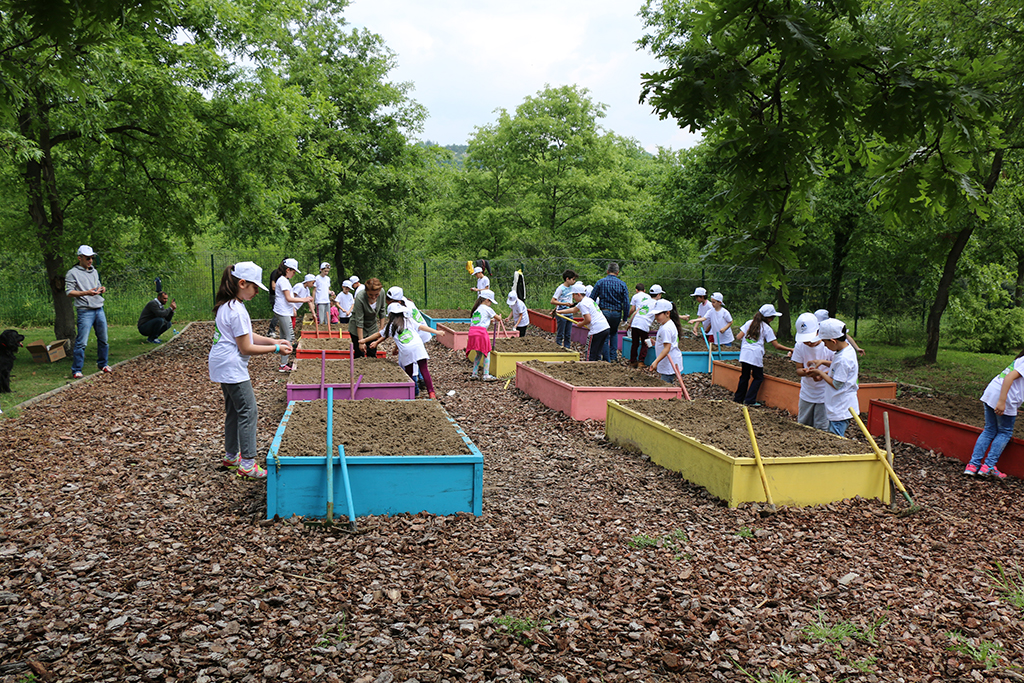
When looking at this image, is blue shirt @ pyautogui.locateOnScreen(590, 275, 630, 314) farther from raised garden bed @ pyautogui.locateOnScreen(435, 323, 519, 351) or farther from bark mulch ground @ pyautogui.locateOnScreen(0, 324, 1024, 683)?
bark mulch ground @ pyautogui.locateOnScreen(0, 324, 1024, 683)

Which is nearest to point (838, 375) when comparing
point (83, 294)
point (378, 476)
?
point (378, 476)

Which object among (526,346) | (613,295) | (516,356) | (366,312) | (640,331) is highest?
(613,295)

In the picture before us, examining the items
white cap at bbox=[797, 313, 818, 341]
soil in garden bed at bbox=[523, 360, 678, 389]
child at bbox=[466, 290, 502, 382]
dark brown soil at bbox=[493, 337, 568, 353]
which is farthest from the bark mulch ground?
Answer: dark brown soil at bbox=[493, 337, 568, 353]

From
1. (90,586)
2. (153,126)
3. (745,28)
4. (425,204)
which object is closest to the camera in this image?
(745,28)

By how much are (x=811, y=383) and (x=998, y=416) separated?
1.81 m

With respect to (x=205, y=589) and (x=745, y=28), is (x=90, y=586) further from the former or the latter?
(x=745, y=28)

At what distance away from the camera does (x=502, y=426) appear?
9.34m

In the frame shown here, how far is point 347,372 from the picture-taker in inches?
396

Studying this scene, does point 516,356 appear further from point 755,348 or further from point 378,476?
point 378,476

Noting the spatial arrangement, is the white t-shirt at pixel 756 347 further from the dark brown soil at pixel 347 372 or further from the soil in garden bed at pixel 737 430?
the dark brown soil at pixel 347 372

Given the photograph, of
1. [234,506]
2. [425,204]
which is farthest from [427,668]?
[425,204]

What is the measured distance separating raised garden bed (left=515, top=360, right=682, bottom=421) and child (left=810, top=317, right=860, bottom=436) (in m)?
2.23

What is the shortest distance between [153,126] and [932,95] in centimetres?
1363

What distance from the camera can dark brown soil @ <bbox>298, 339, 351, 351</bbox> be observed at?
12.8m
